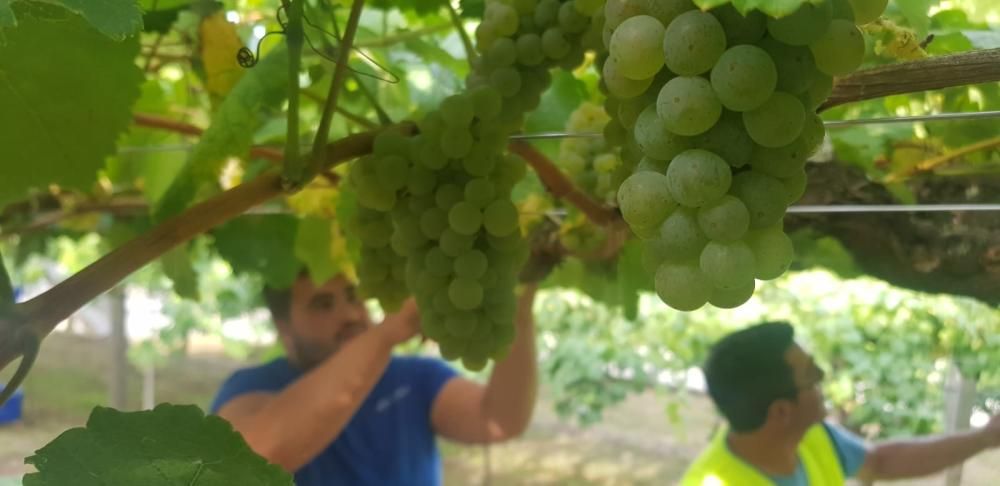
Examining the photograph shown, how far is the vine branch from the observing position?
273mm

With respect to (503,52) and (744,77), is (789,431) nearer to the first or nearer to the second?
(503,52)

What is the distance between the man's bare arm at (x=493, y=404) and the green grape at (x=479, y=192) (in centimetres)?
80

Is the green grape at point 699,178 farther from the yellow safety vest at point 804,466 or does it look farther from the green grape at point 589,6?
the yellow safety vest at point 804,466

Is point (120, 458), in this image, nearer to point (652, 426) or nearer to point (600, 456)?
point (652, 426)

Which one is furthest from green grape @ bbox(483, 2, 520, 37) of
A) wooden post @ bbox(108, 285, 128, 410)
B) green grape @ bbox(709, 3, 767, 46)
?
wooden post @ bbox(108, 285, 128, 410)

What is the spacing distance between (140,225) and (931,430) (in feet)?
3.02

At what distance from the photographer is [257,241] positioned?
899 millimetres

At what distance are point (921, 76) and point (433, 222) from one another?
0.24 m

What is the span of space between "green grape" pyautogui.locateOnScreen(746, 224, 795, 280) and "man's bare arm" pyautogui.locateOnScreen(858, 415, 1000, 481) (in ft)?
1.93

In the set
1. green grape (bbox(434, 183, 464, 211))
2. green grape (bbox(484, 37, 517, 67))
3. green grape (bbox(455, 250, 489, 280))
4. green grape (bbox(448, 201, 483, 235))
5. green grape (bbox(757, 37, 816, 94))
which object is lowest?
green grape (bbox(757, 37, 816, 94))

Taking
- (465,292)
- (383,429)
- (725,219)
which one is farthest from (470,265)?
(383,429)

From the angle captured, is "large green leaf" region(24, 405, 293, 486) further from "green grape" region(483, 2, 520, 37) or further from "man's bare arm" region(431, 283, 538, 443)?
"man's bare arm" region(431, 283, 538, 443)

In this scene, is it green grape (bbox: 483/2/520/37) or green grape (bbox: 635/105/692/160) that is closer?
green grape (bbox: 635/105/692/160)

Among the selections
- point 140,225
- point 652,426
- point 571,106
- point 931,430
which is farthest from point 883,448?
point 140,225
